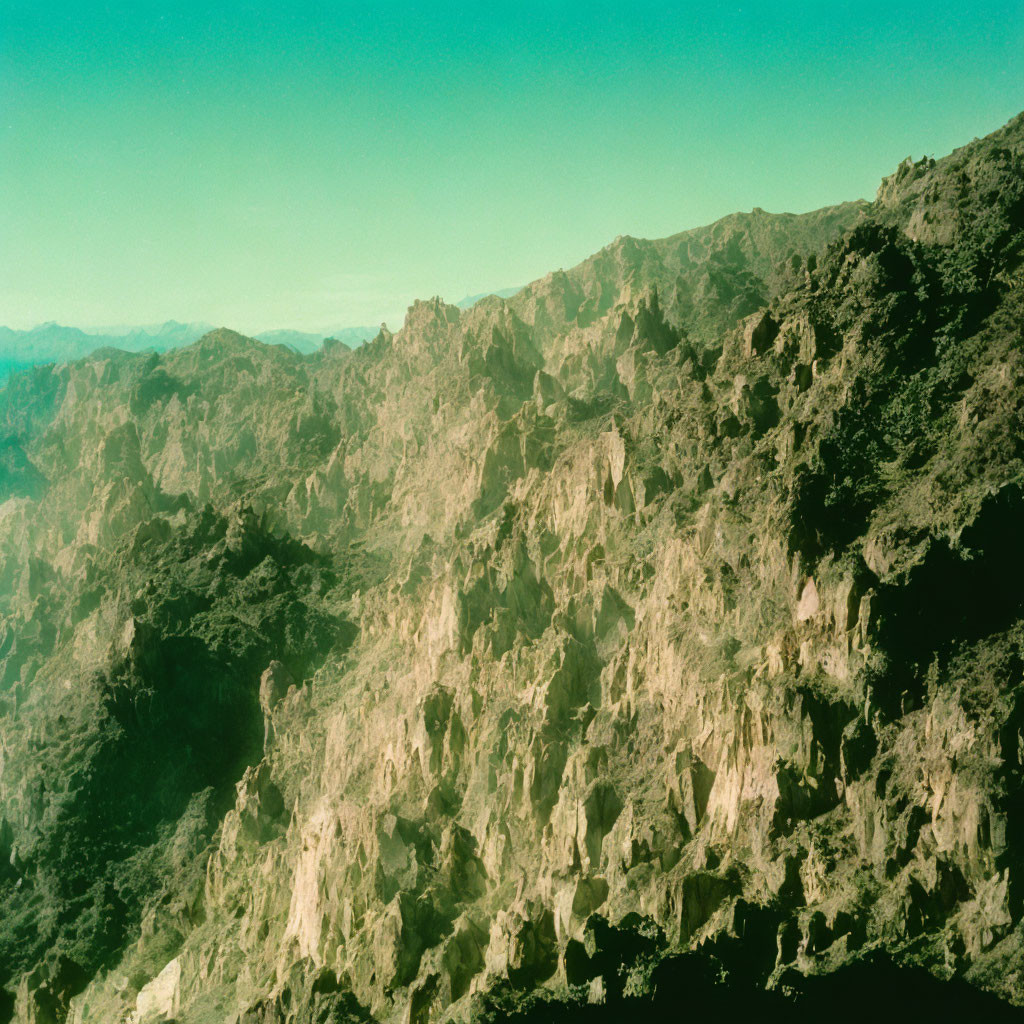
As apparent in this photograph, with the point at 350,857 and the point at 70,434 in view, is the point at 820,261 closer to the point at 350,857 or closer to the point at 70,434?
the point at 350,857

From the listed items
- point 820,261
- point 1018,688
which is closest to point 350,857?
point 1018,688

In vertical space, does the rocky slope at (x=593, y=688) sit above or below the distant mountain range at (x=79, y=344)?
below

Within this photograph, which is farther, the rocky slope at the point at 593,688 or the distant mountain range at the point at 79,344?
the distant mountain range at the point at 79,344

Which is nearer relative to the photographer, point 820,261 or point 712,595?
point 712,595

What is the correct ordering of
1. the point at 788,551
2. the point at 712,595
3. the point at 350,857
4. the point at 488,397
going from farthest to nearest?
1. the point at 488,397
2. the point at 350,857
3. the point at 712,595
4. the point at 788,551

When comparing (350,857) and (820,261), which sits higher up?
(820,261)

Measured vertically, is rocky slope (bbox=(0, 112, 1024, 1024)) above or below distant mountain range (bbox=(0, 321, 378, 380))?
below

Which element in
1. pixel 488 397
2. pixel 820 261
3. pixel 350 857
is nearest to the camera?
pixel 350 857

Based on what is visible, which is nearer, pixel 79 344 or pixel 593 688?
pixel 593 688
